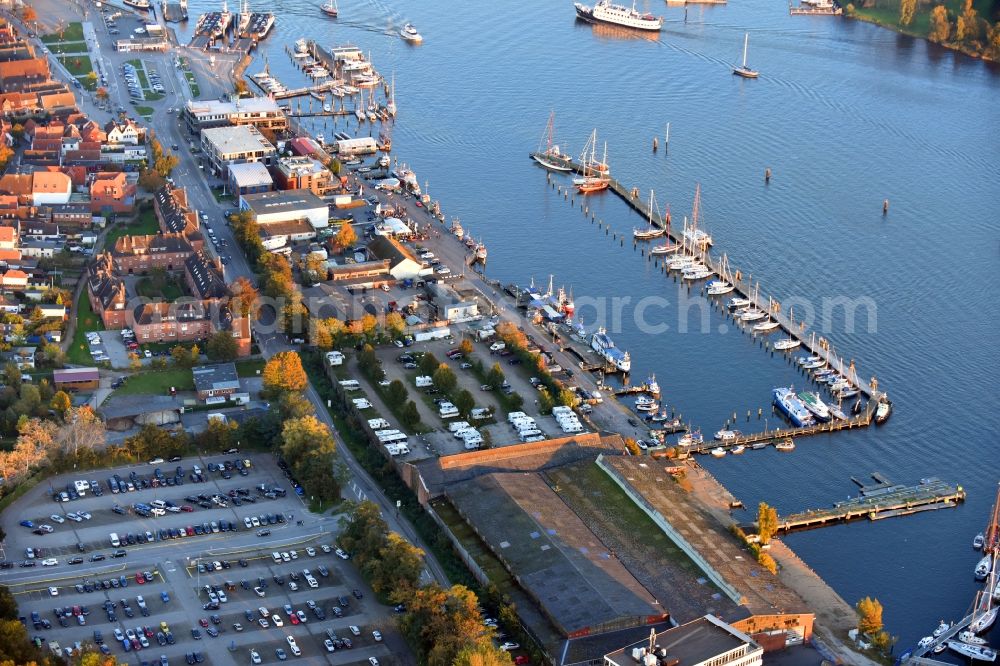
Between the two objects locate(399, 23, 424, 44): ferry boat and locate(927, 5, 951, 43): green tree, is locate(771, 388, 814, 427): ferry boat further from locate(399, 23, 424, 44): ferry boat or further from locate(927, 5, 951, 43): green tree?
locate(927, 5, 951, 43): green tree

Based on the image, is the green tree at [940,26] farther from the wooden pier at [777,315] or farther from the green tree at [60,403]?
the green tree at [60,403]

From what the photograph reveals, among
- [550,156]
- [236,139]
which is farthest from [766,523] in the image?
[236,139]

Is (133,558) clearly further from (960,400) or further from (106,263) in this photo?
(960,400)

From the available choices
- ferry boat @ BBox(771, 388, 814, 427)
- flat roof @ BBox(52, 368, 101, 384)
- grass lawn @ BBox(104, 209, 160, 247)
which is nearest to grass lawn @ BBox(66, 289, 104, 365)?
flat roof @ BBox(52, 368, 101, 384)

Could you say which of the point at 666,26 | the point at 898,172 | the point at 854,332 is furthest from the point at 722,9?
the point at 854,332

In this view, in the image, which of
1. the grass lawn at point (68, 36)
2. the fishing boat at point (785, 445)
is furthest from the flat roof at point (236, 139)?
the fishing boat at point (785, 445)

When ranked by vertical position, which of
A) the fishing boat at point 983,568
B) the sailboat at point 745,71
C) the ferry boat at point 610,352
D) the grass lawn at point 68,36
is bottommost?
the fishing boat at point 983,568

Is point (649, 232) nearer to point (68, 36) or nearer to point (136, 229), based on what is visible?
point (136, 229)
